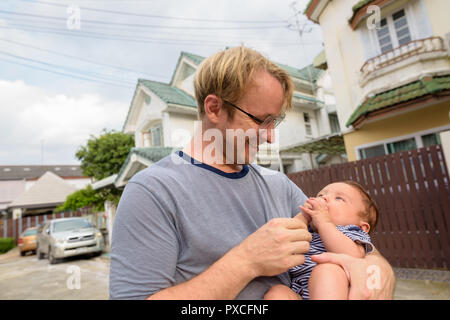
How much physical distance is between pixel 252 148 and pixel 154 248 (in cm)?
64

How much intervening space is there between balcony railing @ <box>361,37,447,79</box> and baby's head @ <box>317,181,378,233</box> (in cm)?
683

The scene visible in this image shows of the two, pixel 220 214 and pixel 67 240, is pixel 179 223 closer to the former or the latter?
pixel 220 214

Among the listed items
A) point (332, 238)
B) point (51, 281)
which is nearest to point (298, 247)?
point (332, 238)

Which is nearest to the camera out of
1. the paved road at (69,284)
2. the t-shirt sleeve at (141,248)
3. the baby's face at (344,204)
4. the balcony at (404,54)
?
the t-shirt sleeve at (141,248)

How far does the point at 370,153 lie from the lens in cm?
763

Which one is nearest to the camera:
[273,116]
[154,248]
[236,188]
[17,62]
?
[154,248]

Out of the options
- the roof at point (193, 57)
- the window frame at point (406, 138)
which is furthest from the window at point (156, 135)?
the window frame at point (406, 138)

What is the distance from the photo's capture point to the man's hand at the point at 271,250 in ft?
3.06

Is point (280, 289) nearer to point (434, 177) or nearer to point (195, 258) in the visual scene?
point (195, 258)

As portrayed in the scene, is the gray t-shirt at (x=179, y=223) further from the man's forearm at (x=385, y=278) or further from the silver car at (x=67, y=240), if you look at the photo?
the silver car at (x=67, y=240)

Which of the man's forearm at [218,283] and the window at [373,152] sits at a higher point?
the window at [373,152]

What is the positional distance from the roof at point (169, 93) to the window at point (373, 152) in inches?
271
